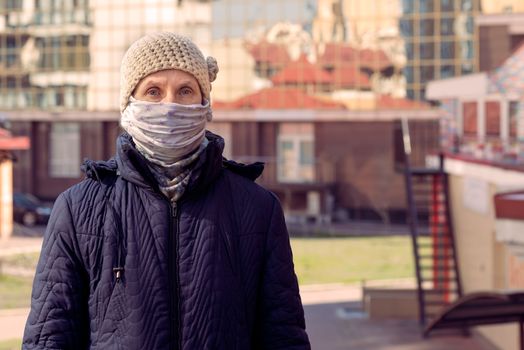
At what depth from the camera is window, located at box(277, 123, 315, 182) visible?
54.5 metres

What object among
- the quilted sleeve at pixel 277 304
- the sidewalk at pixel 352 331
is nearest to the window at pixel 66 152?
the sidewalk at pixel 352 331

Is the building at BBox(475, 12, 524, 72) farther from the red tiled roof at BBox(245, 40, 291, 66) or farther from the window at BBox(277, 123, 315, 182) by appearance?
the red tiled roof at BBox(245, 40, 291, 66)

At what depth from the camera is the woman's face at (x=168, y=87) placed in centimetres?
369

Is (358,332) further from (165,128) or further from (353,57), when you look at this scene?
(353,57)

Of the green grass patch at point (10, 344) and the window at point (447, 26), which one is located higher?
the window at point (447, 26)

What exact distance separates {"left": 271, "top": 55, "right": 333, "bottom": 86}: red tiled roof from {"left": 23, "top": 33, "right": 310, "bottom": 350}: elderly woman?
50777 mm

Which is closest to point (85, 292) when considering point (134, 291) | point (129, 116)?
point (134, 291)

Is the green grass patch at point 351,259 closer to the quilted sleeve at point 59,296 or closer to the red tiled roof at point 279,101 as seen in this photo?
the red tiled roof at point 279,101

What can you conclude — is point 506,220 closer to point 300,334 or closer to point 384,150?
point 300,334

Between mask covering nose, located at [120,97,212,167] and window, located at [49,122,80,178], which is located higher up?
mask covering nose, located at [120,97,212,167]

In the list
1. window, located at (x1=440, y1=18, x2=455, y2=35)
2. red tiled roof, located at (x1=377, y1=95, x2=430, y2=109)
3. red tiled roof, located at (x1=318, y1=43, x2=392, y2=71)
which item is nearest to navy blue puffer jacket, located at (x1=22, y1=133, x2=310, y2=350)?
red tiled roof, located at (x1=377, y1=95, x2=430, y2=109)

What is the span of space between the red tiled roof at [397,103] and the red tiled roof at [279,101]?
6.43ft

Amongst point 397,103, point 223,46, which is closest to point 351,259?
point 397,103

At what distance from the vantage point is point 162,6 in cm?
5781
